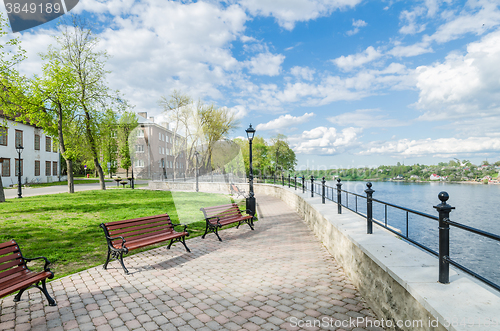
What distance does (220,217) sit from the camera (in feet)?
27.3

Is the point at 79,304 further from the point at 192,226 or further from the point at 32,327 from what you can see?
the point at 192,226

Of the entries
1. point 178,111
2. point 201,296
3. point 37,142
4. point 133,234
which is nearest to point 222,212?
point 133,234

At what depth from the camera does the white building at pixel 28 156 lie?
28.4m

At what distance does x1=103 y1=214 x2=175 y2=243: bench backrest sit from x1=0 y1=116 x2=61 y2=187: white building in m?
24.0

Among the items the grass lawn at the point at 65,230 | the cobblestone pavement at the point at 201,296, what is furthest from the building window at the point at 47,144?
the cobblestone pavement at the point at 201,296

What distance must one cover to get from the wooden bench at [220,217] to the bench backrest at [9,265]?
159 inches

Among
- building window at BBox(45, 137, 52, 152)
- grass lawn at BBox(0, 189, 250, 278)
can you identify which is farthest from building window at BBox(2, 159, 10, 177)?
grass lawn at BBox(0, 189, 250, 278)

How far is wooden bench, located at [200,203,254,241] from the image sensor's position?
7.58 m

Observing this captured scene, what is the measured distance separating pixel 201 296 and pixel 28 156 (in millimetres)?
37664

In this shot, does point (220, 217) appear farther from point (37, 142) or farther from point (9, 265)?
point (37, 142)

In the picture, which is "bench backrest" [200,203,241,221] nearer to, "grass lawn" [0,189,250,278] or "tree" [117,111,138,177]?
"grass lawn" [0,189,250,278]

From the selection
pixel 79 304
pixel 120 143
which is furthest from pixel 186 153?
pixel 79 304

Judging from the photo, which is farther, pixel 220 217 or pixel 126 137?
pixel 126 137

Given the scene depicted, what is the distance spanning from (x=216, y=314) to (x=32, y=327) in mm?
2084
